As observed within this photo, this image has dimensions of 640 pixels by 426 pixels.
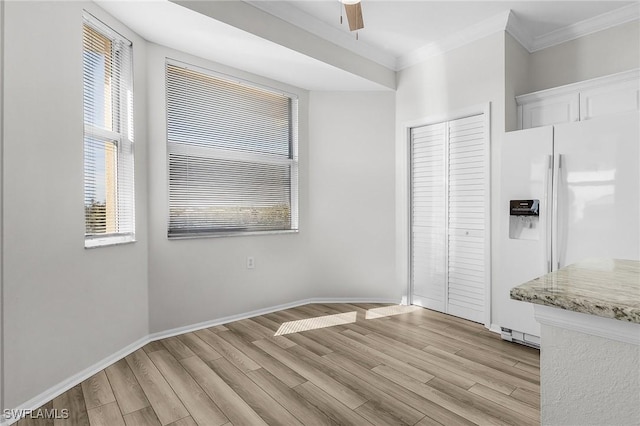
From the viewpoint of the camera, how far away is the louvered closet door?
3266 mm

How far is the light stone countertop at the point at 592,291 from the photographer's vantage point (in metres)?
0.75

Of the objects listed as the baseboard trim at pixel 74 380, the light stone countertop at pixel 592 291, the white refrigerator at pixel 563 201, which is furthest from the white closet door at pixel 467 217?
the baseboard trim at pixel 74 380

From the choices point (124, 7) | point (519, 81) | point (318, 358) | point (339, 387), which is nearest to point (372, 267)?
point (318, 358)

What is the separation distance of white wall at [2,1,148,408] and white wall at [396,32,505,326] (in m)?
2.81

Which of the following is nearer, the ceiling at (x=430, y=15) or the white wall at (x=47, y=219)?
the white wall at (x=47, y=219)

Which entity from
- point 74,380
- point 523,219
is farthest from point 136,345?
point 523,219

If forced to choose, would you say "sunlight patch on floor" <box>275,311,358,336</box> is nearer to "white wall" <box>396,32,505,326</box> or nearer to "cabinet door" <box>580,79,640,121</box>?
"white wall" <box>396,32,505,326</box>

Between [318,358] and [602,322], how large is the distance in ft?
6.68

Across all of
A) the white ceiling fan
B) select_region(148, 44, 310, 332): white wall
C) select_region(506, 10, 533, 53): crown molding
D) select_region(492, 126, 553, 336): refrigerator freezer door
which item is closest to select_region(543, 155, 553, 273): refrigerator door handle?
select_region(492, 126, 553, 336): refrigerator freezer door

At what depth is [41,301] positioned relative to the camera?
1960 mm

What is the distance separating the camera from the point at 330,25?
10.3ft

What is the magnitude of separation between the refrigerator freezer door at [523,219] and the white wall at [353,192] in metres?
1.30

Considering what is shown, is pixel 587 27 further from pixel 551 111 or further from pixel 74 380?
pixel 74 380

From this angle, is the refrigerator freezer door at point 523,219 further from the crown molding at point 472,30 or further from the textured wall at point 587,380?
the textured wall at point 587,380
